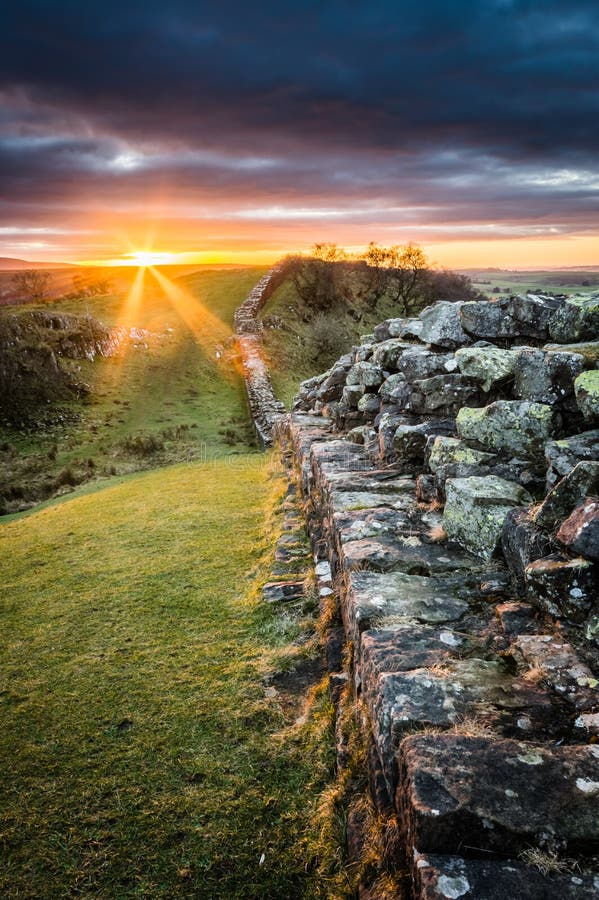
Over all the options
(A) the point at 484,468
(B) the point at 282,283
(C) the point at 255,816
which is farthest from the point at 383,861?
(B) the point at 282,283

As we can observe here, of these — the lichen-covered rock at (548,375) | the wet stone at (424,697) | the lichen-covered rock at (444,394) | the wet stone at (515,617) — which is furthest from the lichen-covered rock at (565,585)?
the lichen-covered rock at (444,394)

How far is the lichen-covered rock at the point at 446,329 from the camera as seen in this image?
8016 mm

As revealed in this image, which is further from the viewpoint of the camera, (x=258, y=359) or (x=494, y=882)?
(x=258, y=359)

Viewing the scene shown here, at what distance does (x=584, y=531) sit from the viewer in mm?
3537

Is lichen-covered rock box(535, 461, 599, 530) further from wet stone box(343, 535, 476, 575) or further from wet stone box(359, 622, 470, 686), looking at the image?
wet stone box(359, 622, 470, 686)

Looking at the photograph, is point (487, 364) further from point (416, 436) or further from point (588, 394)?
point (588, 394)

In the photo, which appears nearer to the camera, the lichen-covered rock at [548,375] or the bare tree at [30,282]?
the lichen-covered rock at [548,375]

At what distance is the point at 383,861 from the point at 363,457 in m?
5.88

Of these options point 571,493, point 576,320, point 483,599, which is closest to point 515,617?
point 483,599

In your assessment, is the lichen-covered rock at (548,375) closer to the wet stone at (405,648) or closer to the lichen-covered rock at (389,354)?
the wet stone at (405,648)

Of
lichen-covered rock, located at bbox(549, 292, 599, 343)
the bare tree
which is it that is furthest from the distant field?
the bare tree

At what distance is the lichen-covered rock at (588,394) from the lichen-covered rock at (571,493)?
966 mm

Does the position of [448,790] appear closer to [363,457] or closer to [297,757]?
[297,757]

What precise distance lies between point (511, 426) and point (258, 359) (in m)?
26.4
